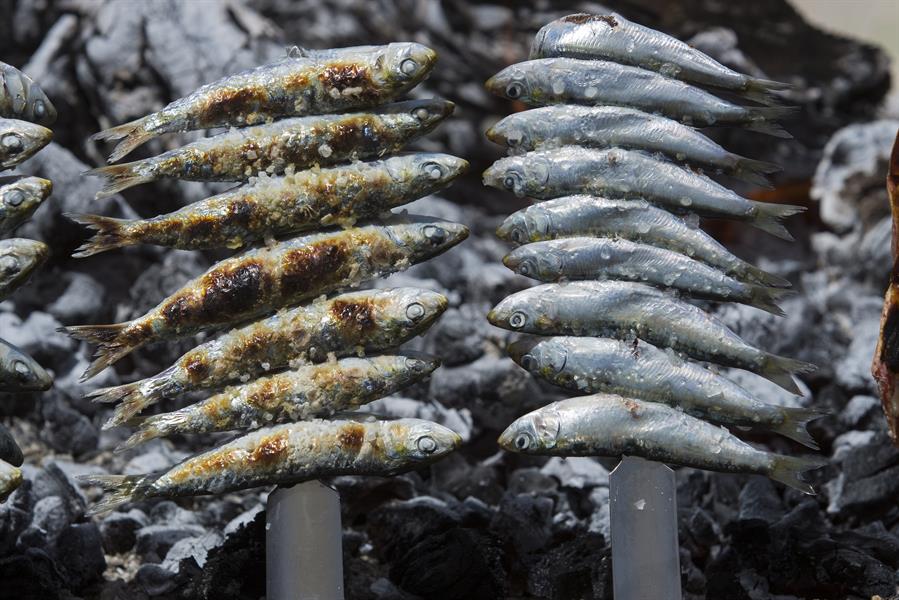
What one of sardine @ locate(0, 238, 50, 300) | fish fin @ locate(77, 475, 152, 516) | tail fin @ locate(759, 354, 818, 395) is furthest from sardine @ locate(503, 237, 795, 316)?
sardine @ locate(0, 238, 50, 300)

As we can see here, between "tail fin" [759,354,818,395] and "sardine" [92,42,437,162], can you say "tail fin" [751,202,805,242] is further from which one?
"sardine" [92,42,437,162]

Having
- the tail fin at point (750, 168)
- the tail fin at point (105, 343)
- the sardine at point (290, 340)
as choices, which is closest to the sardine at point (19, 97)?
the tail fin at point (105, 343)

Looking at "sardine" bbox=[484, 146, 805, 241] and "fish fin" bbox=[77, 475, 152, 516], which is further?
"sardine" bbox=[484, 146, 805, 241]

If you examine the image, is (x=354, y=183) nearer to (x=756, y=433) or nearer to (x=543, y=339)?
(x=543, y=339)

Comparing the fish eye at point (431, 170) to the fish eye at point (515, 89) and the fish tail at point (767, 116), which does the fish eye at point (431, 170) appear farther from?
the fish tail at point (767, 116)

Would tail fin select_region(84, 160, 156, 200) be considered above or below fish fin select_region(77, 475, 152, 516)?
above

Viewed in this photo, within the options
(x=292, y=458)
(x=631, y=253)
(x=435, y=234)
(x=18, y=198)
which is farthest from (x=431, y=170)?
(x=18, y=198)

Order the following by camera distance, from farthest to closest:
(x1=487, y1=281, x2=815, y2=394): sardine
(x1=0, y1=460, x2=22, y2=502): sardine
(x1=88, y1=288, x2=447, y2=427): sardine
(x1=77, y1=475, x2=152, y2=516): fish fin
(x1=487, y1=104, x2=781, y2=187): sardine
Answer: (x1=487, y1=104, x2=781, y2=187): sardine < (x1=487, y1=281, x2=815, y2=394): sardine < (x1=88, y1=288, x2=447, y2=427): sardine < (x1=77, y1=475, x2=152, y2=516): fish fin < (x1=0, y1=460, x2=22, y2=502): sardine

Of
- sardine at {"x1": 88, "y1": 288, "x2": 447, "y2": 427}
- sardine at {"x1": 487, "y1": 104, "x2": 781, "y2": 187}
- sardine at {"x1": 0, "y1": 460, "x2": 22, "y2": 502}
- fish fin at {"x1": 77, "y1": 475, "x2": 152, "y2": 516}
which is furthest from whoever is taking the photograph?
sardine at {"x1": 487, "y1": 104, "x2": 781, "y2": 187}
